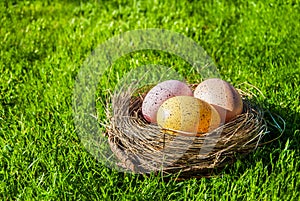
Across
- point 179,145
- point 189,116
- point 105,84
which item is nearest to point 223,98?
point 189,116

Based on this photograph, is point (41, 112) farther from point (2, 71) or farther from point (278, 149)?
point (278, 149)

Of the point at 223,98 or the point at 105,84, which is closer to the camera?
the point at 223,98

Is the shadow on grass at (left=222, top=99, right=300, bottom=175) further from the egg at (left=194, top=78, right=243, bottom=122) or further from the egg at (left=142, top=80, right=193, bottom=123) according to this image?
the egg at (left=142, top=80, right=193, bottom=123)

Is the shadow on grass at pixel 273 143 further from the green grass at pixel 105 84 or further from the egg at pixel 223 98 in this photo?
the egg at pixel 223 98

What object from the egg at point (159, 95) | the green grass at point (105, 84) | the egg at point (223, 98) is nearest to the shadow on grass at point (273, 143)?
the green grass at point (105, 84)

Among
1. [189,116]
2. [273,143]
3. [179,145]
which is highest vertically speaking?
[189,116]

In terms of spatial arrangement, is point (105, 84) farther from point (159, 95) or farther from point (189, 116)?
point (189, 116)

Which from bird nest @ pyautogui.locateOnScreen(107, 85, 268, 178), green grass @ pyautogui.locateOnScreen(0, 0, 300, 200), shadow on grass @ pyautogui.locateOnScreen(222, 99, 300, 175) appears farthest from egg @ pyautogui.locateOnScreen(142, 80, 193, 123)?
shadow on grass @ pyautogui.locateOnScreen(222, 99, 300, 175)
